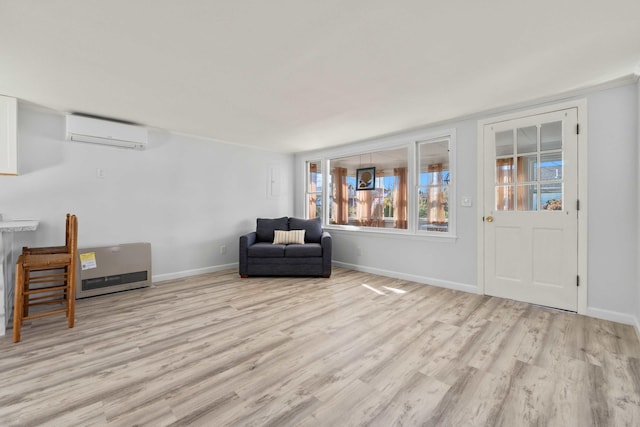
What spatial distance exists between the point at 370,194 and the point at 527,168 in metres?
2.96

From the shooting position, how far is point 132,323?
8.96ft

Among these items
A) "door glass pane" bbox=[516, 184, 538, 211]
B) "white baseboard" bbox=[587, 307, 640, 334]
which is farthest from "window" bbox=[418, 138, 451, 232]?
"white baseboard" bbox=[587, 307, 640, 334]

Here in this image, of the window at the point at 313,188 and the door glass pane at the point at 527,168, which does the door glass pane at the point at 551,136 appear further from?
the window at the point at 313,188

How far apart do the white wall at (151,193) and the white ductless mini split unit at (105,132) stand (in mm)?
175

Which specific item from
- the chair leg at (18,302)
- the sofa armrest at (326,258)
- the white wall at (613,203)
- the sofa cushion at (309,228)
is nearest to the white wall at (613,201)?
the white wall at (613,203)

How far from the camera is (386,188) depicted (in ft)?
19.6

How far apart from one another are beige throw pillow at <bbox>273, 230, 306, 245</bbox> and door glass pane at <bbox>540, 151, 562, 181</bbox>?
3285 millimetres

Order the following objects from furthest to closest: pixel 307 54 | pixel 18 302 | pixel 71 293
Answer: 1. pixel 71 293
2. pixel 18 302
3. pixel 307 54

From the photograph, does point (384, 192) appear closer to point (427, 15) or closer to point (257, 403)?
point (427, 15)

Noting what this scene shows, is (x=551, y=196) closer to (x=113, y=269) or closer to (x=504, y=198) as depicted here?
(x=504, y=198)

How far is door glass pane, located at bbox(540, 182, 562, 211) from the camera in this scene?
3.01 m

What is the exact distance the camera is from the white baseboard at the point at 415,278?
366 cm

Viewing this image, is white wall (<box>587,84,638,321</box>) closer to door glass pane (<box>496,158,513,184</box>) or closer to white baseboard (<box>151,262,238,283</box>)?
door glass pane (<box>496,158,513,184</box>)

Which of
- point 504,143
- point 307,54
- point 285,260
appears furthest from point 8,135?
point 504,143
